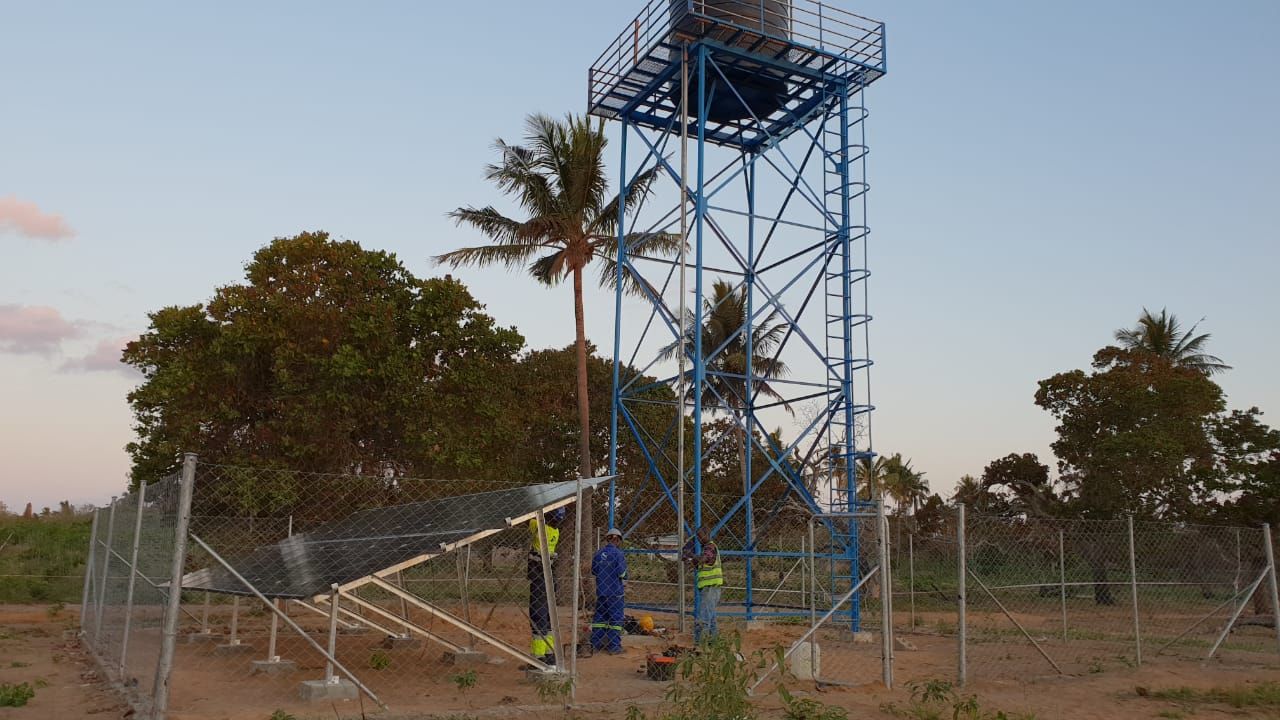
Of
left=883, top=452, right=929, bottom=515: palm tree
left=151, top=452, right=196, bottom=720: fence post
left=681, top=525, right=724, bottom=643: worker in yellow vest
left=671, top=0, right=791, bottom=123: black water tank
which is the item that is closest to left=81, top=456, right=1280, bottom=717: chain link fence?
left=151, top=452, right=196, bottom=720: fence post

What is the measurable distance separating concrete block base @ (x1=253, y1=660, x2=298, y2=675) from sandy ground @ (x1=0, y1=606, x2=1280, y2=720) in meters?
0.18

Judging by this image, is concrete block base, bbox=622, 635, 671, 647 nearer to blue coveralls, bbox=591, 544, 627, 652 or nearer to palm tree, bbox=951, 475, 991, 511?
blue coveralls, bbox=591, 544, 627, 652

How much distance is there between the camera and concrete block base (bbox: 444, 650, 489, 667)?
1377cm

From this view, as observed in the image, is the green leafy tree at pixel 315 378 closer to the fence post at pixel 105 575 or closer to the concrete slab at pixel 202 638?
the concrete slab at pixel 202 638

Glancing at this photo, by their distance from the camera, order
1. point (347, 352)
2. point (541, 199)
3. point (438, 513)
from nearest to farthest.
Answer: point (438, 513) → point (347, 352) → point (541, 199)

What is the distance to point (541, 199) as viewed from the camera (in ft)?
86.7

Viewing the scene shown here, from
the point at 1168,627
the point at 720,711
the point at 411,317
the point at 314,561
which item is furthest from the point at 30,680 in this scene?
the point at 1168,627

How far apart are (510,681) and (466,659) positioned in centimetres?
177

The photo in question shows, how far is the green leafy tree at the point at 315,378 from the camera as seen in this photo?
2317cm

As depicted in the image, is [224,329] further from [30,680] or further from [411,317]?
[30,680]

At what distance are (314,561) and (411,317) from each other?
48.3 ft

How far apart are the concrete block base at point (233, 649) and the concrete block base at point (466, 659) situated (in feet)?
9.97

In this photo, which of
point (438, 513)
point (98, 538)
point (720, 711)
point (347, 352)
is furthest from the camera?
point (347, 352)

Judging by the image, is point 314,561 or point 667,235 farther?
point 667,235
